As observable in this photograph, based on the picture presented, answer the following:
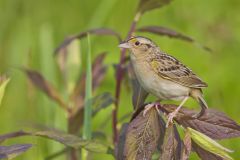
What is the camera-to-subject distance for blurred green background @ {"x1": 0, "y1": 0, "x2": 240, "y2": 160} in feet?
15.5

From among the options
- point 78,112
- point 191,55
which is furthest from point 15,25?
point 78,112

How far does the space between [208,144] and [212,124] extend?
25 centimetres

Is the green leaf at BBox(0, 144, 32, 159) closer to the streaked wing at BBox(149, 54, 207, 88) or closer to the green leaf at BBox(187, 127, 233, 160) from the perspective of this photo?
the green leaf at BBox(187, 127, 233, 160)

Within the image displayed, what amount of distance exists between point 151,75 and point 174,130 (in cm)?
86

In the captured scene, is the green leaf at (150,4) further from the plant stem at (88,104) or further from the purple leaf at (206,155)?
the purple leaf at (206,155)

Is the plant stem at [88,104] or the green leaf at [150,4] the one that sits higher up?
the green leaf at [150,4]

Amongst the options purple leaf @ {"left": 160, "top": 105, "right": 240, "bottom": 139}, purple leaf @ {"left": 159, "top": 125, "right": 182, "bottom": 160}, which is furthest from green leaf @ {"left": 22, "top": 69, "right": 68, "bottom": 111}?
purple leaf @ {"left": 159, "top": 125, "right": 182, "bottom": 160}

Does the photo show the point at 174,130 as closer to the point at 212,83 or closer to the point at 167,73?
the point at 167,73

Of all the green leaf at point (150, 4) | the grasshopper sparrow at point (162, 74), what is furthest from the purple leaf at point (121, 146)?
the green leaf at point (150, 4)

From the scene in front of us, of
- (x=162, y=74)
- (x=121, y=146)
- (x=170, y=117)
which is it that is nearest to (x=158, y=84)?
(x=162, y=74)

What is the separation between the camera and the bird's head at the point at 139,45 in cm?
335

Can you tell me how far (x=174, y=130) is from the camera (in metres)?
2.33

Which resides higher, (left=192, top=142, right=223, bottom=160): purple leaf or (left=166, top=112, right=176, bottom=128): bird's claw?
(left=166, top=112, right=176, bottom=128): bird's claw

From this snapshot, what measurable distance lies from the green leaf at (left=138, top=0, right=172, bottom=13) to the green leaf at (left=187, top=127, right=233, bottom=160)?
1.15 metres
